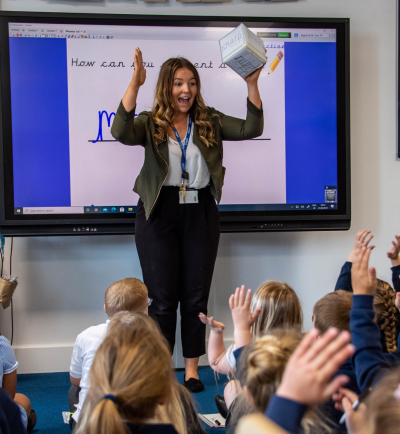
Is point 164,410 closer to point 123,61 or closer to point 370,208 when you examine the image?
point 123,61

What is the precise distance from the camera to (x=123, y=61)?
264 cm

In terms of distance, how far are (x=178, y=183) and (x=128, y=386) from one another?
Result: 57.3 inches

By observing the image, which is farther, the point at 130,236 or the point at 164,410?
the point at 130,236

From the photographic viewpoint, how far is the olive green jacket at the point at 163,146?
2.08 meters

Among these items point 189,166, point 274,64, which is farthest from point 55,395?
point 274,64

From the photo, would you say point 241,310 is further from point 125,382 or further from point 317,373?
point 317,373

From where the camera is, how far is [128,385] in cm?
79

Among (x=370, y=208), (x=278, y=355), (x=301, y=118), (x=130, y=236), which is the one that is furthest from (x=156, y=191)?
(x=370, y=208)

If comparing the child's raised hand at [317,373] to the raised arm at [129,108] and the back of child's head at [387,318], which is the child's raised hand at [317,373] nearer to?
the back of child's head at [387,318]

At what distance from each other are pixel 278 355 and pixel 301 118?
2142 millimetres

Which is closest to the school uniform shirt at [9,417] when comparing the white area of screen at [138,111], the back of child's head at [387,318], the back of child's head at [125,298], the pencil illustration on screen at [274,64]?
the back of child's head at [125,298]

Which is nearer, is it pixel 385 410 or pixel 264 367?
pixel 385 410

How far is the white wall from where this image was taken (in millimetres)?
2758

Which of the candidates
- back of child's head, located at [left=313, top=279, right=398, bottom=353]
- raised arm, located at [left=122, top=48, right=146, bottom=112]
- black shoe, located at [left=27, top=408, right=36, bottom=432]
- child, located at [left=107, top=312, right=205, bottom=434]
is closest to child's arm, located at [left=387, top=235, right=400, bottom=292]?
back of child's head, located at [left=313, top=279, right=398, bottom=353]
